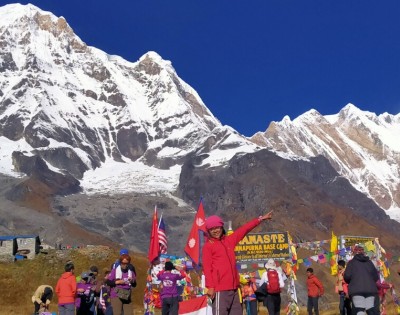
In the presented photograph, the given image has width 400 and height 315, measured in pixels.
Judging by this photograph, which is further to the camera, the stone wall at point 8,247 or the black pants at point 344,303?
the stone wall at point 8,247

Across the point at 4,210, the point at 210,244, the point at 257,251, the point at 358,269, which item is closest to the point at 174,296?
the point at 358,269

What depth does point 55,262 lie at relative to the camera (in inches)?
2218

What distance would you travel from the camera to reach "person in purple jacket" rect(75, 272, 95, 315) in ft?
56.7

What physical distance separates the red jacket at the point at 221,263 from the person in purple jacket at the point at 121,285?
535 cm

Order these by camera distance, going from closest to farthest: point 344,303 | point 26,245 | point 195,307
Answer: point 195,307 → point 344,303 → point 26,245

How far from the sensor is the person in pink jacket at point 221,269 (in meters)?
9.47

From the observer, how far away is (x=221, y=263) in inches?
380

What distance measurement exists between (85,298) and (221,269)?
8.64m

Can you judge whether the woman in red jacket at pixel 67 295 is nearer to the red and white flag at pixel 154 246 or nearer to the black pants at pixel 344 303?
the red and white flag at pixel 154 246

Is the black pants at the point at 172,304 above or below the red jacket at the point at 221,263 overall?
below

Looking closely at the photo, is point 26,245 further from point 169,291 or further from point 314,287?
point 169,291

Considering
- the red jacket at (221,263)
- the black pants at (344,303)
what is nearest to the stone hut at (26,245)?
the black pants at (344,303)

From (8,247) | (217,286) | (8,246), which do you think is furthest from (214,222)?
(8,246)

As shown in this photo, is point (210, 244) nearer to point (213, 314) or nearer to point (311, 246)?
point (213, 314)
